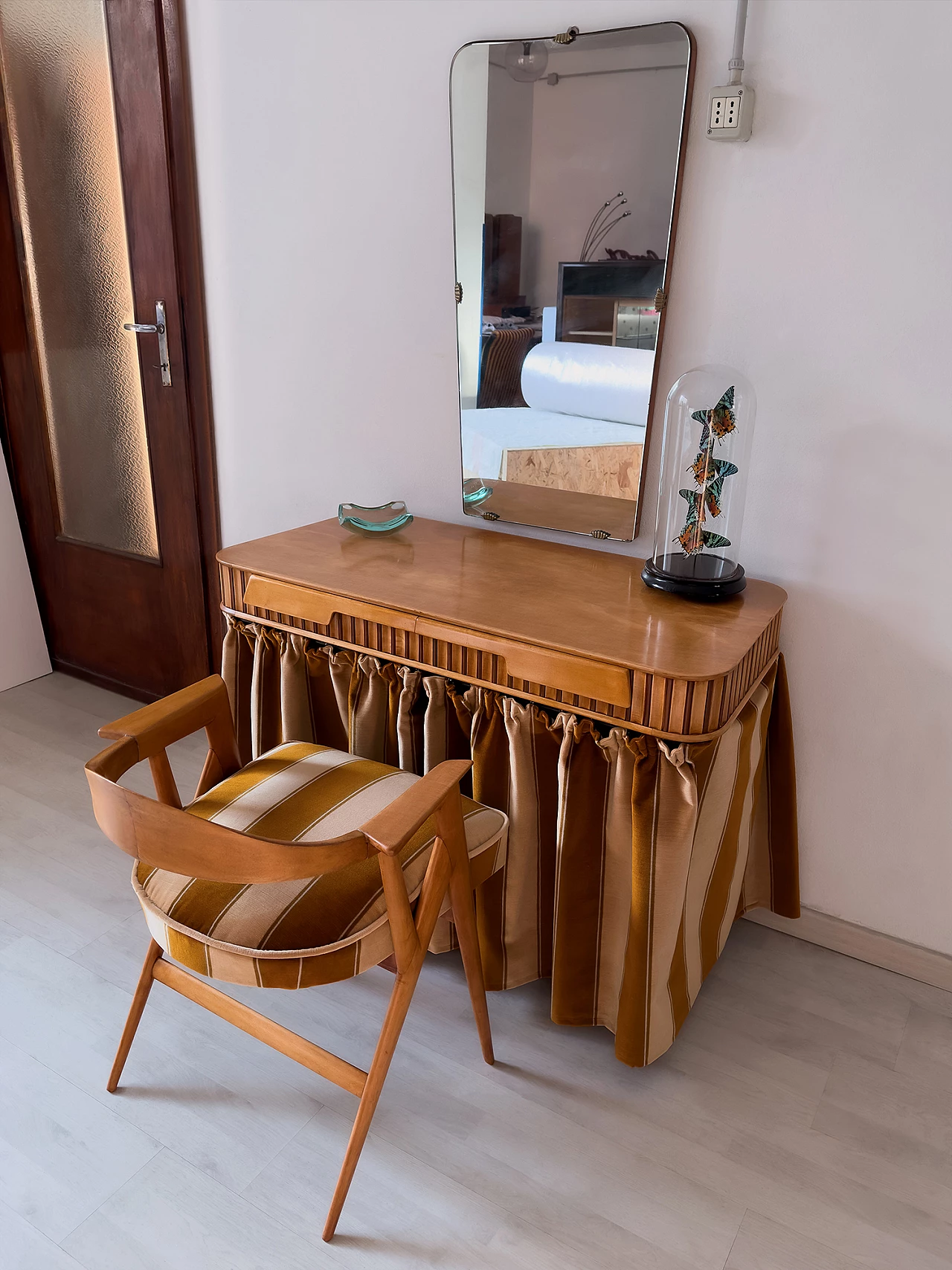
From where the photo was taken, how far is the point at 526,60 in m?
1.66

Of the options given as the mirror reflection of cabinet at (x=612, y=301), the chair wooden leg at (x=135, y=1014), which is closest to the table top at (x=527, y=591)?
the mirror reflection of cabinet at (x=612, y=301)

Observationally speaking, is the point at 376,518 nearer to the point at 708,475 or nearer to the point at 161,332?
the point at 708,475

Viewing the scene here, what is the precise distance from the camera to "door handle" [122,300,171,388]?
2.33 metres

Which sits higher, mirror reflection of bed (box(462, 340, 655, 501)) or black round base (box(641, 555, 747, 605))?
mirror reflection of bed (box(462, 340, 655, 501))

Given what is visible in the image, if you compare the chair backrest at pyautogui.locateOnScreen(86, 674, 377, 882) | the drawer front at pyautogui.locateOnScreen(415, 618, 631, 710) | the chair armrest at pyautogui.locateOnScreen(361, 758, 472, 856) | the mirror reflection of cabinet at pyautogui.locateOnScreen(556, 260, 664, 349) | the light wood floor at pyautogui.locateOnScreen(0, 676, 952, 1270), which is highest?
the mirror reflection of cabinet at pyautogui.locateOnScreen(556, 260, 664, 349)

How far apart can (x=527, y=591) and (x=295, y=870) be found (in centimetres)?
74

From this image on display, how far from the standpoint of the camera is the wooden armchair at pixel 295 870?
3.44ft

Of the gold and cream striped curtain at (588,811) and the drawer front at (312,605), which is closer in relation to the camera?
the gold and cream striped curtain at (588,811)

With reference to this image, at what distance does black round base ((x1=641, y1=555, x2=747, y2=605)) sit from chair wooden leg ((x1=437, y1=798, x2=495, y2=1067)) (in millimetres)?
548

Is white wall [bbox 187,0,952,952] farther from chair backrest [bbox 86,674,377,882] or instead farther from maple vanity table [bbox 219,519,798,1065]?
chair backrest [bbox 86,674,377,882]

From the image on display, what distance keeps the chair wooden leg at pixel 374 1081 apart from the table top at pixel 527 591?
546mm

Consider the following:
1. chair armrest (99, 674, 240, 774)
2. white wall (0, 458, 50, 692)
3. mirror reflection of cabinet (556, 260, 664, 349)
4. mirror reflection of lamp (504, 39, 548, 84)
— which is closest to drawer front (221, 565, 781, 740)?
chair armrest (99, 674, 240, 774)

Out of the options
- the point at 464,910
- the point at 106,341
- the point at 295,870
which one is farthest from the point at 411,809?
the point at 106,341

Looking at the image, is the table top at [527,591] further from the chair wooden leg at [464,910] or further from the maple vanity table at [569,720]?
the chair wooden leg at [464,910]
